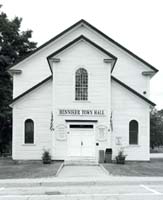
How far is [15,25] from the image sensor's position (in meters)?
45.1

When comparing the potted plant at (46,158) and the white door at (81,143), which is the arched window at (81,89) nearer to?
the white door at (81,143)

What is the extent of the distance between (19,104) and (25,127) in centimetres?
182

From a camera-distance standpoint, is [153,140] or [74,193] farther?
[153,140]

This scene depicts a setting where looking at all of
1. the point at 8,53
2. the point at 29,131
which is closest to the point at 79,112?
the point at 29,131

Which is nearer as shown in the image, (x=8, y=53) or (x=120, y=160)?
(x=120, y=160)

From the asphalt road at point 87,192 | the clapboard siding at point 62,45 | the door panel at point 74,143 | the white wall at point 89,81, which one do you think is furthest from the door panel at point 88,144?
the asphalt road at point 87,192

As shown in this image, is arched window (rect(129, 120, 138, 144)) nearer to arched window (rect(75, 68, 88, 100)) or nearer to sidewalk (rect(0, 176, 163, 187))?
arched window (rect(75, 68, 88, 100))

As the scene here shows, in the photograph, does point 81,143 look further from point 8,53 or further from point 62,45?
point 8,53

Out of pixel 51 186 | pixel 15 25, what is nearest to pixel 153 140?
pixel 15 25

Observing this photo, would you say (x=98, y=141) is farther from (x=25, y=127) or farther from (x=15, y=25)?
(x=15, y=25)

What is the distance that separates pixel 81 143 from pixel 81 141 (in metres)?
0.15

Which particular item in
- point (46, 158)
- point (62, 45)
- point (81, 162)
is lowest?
point (81, 162)

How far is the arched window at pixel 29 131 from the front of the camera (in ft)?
82.3

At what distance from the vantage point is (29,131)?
25.2m
